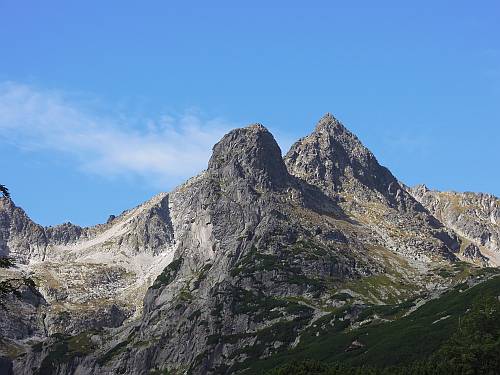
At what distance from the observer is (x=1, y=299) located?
47375mm

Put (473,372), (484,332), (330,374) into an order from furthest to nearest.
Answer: (330,374) → (484,332) → (473,372)

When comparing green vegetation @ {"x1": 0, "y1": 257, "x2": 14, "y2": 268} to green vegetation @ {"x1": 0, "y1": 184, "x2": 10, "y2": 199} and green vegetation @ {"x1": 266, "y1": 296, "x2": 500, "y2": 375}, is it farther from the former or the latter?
green vegetation @ {"x1": 266, "y1": 296, "x2": 500, "y2": 375}

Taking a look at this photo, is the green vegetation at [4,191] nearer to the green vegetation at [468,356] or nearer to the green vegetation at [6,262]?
the green vegetation at [6,262]

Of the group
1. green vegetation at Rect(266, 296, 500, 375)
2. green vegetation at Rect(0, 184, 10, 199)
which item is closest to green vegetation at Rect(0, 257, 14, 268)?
green vegetation at Rect(0, 184, 10, 199)

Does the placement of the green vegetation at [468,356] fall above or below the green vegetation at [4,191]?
below

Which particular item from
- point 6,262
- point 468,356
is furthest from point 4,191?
point 468,356

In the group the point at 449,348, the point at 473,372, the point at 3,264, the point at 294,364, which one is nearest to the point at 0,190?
the point at 3,264

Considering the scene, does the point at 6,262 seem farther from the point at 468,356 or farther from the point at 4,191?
the point at 468,356

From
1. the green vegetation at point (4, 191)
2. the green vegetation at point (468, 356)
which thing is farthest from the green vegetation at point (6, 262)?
the green vegetation at point (468, 356)

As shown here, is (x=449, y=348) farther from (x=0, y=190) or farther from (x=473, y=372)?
(x=0, y=190)

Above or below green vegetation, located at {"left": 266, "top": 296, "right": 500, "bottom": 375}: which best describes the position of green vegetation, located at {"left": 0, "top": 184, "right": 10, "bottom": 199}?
above

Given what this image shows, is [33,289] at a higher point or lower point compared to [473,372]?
higher

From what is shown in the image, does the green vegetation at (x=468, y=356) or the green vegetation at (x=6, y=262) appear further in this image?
the green vegetation at (x=468, y=356)

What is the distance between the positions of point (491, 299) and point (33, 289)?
126 meters
